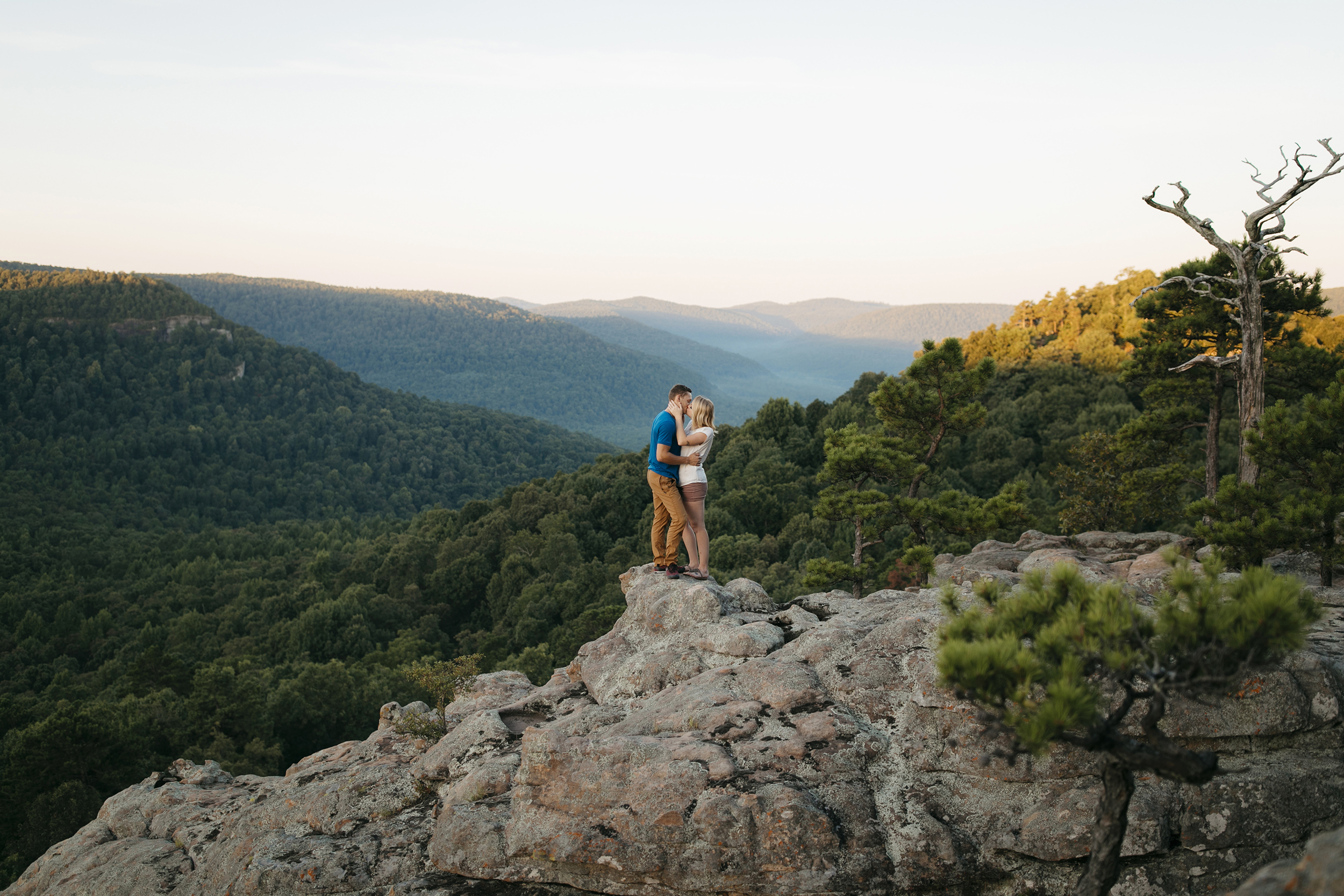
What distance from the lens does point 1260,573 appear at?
4.12 meters

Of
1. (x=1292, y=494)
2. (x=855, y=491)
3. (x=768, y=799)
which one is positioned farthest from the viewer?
(x=855, y=491)

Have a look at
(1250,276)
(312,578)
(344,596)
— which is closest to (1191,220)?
(1250,276)

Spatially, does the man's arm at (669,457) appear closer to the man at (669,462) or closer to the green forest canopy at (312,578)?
the man at (669,462)

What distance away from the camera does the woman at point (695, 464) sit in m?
8.66

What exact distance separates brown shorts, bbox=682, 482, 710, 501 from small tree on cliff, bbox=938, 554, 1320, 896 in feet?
14.6

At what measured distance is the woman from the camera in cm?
866

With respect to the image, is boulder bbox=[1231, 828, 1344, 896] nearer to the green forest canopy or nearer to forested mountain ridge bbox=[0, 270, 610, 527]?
the green forest canopy

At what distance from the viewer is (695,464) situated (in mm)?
8836

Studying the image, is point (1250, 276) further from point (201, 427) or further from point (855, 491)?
point (201, 427)

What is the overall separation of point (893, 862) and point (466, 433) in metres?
120

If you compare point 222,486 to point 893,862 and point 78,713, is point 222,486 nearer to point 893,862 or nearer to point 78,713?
point 78,713

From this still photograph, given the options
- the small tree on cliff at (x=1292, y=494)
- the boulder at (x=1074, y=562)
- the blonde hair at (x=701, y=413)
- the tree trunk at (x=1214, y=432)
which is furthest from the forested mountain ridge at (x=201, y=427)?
the small tree on cliff at (x=1292, y=494)

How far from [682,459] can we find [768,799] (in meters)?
3.96

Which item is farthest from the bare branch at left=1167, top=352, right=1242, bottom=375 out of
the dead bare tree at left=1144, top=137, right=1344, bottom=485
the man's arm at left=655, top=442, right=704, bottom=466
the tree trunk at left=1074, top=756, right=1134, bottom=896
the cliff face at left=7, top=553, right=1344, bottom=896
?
the tree trunk at left=1074, top=756, right=1134, bottom=896
